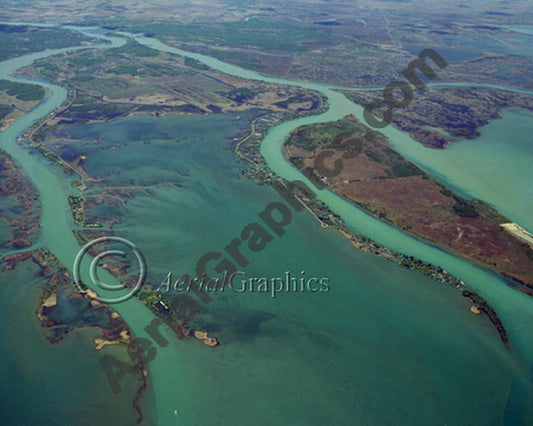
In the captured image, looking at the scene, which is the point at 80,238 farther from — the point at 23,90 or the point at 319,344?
the point at 23,90

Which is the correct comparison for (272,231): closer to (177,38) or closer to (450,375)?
(450,375)

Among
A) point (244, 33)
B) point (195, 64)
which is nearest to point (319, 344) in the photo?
point (195, 64)

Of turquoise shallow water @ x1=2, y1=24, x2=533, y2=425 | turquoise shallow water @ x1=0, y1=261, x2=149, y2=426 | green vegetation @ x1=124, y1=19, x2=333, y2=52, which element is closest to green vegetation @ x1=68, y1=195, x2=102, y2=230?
turquoise shallow water @ x1=2, y1=24, x2=533, y2=425

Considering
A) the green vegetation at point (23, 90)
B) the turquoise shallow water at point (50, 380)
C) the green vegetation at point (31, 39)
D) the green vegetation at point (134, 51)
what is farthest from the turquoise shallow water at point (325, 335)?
the green vegetation at point (31, 39)

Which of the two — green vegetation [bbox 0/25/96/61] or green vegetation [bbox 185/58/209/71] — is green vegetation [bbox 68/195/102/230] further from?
green vegetation [bbox 0/25/96/61]

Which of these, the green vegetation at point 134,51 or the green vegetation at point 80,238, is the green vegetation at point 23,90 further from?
the green vegetation at point 80,238

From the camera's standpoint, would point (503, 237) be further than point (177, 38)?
No

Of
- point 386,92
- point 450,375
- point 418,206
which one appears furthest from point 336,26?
point 450,375
